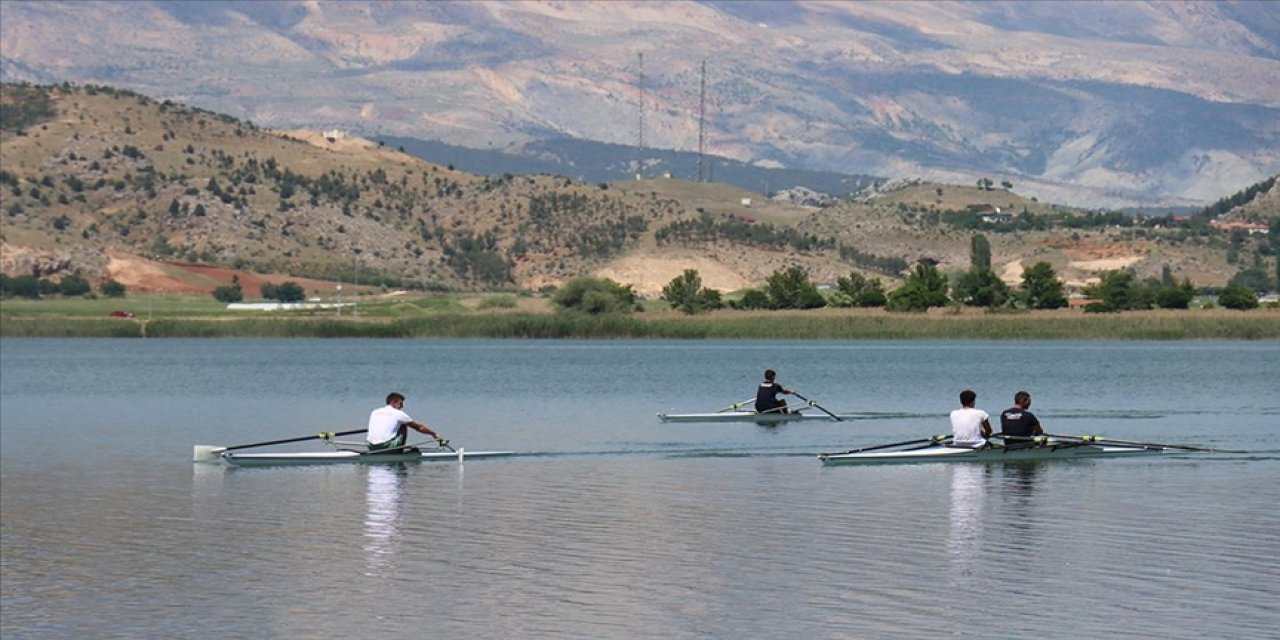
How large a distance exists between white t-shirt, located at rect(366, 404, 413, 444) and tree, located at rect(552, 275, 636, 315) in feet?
379

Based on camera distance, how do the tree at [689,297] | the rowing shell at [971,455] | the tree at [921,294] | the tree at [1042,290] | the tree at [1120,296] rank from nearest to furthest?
the rowing shell at [971,455] < the tree at [1120,296] < the tree at [921,294] < the tree at [1042,290] < the tree at [689,297]

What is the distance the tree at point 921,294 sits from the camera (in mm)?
165500

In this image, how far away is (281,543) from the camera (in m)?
41.4

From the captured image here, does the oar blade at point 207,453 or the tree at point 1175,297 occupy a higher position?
the tree at point 1175,297

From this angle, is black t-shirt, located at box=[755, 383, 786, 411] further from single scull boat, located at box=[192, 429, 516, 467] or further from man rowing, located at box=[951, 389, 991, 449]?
man rowing, located at box=[951, 389, 991, 449]

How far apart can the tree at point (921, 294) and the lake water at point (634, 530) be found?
258 ft

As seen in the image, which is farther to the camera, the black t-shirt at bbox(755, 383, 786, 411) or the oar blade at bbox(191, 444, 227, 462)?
the black t-shirt at bbox(755, 383, 786, 411)

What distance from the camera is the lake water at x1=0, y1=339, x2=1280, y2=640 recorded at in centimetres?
3306

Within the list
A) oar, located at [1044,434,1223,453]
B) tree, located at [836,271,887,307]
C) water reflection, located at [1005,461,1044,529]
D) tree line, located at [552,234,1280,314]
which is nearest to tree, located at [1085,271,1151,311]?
tree line, located at [552,234,1280,314]

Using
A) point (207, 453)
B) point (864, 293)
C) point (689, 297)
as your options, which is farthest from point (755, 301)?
point (207, 453)

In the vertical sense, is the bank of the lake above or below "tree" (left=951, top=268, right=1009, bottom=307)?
below

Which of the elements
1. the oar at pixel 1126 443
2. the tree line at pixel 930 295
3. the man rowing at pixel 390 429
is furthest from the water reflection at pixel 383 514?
the tree line at pixel 930 295

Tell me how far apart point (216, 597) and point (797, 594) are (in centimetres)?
974

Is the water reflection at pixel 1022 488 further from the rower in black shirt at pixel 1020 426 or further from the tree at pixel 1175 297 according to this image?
the tree at pixel 1175 297
